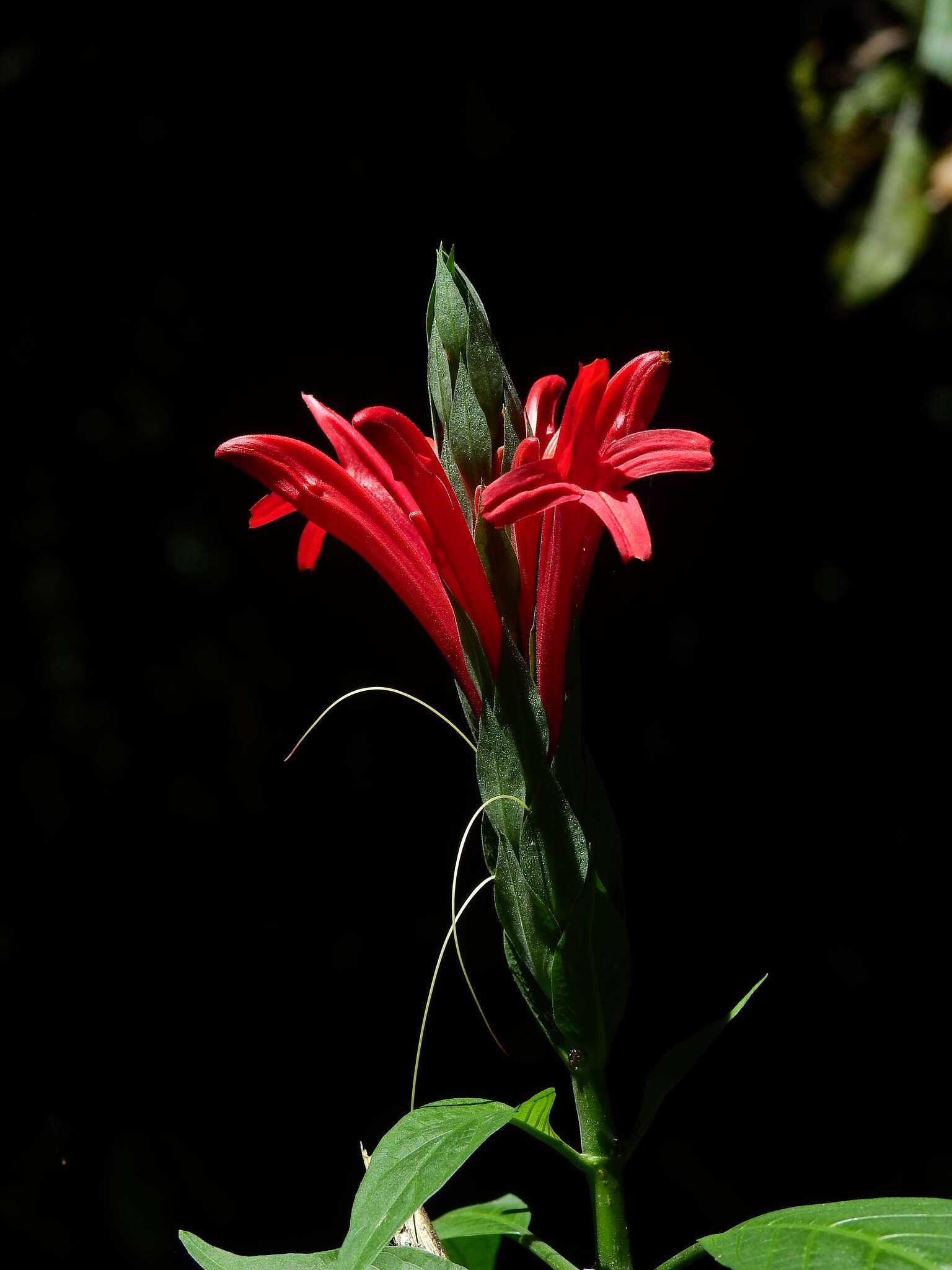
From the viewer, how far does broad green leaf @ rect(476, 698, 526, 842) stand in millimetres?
439

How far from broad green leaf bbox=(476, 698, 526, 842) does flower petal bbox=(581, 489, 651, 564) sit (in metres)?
0.09

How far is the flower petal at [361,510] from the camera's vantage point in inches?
19.0

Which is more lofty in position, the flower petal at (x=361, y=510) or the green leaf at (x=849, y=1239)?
the flower petal at (x=361, y=510)

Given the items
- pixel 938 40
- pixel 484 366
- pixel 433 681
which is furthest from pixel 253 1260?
pixel 938 40

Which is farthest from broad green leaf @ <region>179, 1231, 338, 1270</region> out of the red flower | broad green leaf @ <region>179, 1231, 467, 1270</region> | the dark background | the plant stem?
the dark background

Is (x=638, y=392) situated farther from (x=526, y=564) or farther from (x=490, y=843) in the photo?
(x=490, y=843)

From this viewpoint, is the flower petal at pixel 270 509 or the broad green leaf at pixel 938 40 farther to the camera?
the broad green leaf at pixel 938 40

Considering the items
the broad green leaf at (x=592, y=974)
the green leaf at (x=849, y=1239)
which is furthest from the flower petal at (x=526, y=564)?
the green leaf at (x=849, y=1239)

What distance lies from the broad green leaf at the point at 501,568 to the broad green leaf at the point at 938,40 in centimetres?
112

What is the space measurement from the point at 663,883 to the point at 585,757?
3.43 feet

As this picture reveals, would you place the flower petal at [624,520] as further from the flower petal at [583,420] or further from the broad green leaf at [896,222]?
the broad green leaf at [896,222]

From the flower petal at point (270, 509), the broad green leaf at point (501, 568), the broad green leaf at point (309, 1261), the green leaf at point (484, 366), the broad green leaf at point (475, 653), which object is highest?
the green leaf at point (484, 366)

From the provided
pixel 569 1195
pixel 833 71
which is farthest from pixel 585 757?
pixel 833 71

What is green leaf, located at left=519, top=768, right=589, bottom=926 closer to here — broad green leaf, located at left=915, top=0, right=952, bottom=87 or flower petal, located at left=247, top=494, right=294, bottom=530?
flower petal, located at left=247, top=494, right=294, bottom=530
